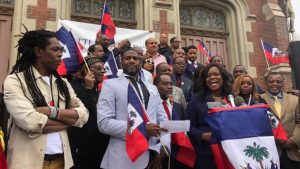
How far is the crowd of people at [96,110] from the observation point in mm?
2674

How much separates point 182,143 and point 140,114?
983 mm

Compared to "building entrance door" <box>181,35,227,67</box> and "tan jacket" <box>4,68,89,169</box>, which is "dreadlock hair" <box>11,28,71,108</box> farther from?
"building entrance door" <box>181,35,227,67</box>

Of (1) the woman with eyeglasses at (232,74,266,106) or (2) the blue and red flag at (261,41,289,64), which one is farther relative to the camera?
(2) the blue and red flag at (261,41,289,64)

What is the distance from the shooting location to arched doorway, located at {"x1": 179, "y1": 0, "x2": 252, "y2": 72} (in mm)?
10926

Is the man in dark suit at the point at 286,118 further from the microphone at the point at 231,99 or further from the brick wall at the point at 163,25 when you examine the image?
the brick wall at the point at 163,25

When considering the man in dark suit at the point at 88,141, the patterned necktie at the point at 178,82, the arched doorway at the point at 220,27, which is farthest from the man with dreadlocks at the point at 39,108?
the arched doorway at the point at 220,27

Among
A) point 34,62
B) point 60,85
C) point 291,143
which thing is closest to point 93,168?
point 60,85

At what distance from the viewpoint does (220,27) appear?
1147 centimetres

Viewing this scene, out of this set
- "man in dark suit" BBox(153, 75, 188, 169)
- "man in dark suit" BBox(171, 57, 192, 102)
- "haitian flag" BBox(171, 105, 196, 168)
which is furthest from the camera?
"man in dark suit" BBox(171, 57, 192, 102)

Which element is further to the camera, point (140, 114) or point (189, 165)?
point (189, 165)

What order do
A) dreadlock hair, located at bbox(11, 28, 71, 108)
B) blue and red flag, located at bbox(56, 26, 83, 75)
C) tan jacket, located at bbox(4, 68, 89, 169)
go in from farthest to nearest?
blue and red flag, located at bbox(56, 26, 83, 75) < dreadlock hair, located at bbox(11, 28, 71, 108) < tan jacket, located at bbox(4, 68, 89, 169)

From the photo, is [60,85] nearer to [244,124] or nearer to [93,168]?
[93,168]

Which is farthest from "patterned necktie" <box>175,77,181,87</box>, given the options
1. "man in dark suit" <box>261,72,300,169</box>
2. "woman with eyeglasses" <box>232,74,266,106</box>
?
"man in dark suit" <box>261,72,300,169</box>

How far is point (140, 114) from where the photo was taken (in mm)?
3332
